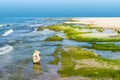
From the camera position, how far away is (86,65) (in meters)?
36.9

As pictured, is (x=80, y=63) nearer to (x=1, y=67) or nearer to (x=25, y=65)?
(x=25, y=65)

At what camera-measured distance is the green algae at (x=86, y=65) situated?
33094 millimetres

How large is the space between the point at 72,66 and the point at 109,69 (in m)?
4.24

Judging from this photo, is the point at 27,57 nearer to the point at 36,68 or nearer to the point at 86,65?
the point at 36,68

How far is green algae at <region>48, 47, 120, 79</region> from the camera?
33094mm

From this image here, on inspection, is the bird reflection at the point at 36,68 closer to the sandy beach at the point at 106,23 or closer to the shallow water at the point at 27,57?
the shallow water at the point at 27,57

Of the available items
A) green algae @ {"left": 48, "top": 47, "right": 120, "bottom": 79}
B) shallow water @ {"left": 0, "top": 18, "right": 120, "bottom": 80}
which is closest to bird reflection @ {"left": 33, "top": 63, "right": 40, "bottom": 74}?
shallow water @ {"left": 0, "top": 18, "right": 120, "bottom": 80}

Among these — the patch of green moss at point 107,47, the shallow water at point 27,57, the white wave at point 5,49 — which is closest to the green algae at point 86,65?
the shallow water at point 27,57

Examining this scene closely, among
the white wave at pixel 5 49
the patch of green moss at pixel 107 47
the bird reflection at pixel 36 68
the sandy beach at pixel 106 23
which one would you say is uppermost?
the bird reflection at pixel 36 68

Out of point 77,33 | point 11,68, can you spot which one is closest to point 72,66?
point 11,68

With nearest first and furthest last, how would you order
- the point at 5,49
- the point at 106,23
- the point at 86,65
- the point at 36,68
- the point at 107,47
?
1. the point at 36,68
2. the point at 86,65
3. the point at 107,47
4. the point at 5,49
5. the point at 106,23

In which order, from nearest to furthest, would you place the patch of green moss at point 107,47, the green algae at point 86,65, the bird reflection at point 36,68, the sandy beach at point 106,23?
the green algae at point 86,65 → the bird reflection at point 36,68 → the patch of green moss at point 107,47 → the sandy beach at point 106,23

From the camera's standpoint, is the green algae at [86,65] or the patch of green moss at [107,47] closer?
the green algae at [86,65]

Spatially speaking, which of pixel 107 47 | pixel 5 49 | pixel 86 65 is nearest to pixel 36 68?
pixel 86 65
